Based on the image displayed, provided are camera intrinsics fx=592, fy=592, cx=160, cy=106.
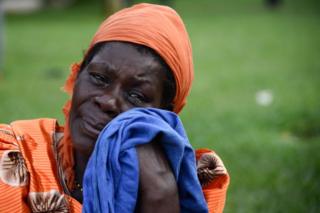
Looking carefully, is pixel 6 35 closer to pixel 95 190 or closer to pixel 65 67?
pixel 65 67

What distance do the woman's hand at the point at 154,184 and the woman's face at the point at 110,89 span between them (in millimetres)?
373

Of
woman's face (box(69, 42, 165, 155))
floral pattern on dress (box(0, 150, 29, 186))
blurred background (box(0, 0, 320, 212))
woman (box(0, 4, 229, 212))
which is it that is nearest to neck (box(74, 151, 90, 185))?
woman (box(0, 4, 229, 212))

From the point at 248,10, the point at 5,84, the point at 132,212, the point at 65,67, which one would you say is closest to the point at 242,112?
the point at 5,84

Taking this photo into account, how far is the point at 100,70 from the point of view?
2.22m

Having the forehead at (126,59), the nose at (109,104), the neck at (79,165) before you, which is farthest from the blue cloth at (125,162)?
the neck at (79,165)

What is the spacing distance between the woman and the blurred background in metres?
2.02

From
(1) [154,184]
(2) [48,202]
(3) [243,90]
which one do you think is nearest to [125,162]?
(1) [154,184]

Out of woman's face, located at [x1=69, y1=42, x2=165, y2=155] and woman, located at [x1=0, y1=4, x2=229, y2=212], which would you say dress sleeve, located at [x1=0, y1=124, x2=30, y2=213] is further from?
woman's face, located at [x1=69, y1=42, x2=165, y2=155]

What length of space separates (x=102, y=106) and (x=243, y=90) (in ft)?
20.4

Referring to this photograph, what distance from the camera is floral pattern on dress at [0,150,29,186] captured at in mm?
2121

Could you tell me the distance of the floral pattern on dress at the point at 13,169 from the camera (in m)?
2.12

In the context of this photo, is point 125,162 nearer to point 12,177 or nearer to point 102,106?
point 102,106

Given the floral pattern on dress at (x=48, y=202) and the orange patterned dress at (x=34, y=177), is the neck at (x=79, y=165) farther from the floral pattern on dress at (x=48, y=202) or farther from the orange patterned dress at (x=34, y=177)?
the floral pattern on dress at (x=48, y=202)

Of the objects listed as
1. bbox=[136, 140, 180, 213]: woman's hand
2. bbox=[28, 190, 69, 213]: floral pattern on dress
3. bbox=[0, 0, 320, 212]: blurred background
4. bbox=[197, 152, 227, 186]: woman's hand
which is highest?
bbox=[136, 140, 180, 213]: woman's hand
